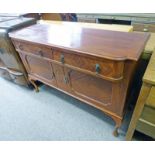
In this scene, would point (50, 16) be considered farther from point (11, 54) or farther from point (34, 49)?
point (34, 49)

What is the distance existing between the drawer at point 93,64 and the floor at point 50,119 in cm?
67

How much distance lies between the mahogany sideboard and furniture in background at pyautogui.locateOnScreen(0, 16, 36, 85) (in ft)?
0.30

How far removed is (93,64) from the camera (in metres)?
0.89

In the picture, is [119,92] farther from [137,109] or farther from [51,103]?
[51,103]

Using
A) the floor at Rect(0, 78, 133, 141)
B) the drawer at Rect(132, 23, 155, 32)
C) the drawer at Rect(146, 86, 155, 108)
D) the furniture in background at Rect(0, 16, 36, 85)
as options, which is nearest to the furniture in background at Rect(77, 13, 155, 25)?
the drawer at Rect(132, 23, 155, 32)

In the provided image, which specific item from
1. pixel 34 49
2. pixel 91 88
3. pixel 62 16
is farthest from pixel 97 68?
pixel 62 16

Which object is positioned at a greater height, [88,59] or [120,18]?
[88,59]

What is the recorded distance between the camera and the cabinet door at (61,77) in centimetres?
117

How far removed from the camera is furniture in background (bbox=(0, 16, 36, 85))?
137 cm

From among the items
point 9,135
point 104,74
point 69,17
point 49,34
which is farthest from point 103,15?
point 9,135

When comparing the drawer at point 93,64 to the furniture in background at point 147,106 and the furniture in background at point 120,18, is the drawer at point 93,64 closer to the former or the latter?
the furniture in background at point 147,106

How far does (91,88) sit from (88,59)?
28cm

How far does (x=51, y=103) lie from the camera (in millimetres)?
1640

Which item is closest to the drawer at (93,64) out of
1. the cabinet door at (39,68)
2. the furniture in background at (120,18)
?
the cabinet door at (39,68)
